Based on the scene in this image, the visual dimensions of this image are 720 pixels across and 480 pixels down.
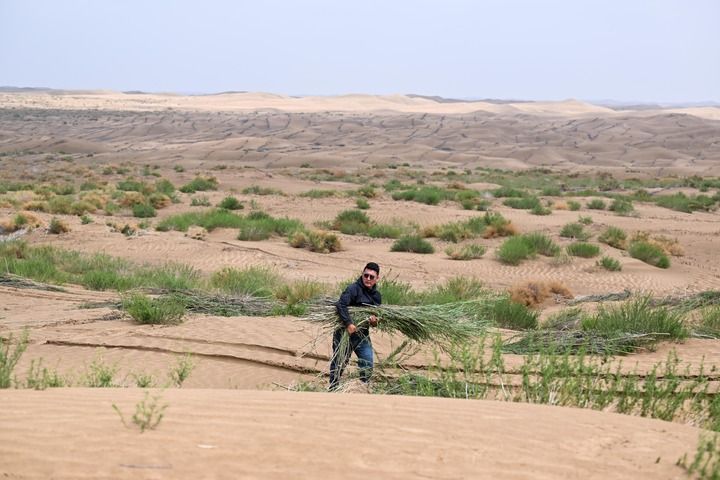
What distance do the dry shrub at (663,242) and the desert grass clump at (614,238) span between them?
255 mm

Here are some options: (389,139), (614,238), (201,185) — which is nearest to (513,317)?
(614,238)

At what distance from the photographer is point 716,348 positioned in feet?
34.4

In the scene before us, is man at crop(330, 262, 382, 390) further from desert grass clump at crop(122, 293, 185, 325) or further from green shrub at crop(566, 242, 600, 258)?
green shrub at crop(566, 242, 600, 258)

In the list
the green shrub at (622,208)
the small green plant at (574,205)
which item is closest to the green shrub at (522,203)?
the small green plant at (574,205)

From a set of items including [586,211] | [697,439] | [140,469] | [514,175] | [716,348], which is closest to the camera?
[140,469]

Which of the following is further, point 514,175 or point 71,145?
point 71,145

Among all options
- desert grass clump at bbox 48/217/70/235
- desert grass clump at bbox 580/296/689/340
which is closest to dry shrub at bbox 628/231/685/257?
desert grass clump at bbox 580/296/689/340

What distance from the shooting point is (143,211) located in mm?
27266

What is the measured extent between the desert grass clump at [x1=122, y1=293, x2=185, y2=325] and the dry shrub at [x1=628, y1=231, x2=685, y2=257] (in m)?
13.9

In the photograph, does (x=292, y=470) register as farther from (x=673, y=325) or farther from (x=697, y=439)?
(x=673, y=325)

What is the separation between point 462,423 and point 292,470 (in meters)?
1.30

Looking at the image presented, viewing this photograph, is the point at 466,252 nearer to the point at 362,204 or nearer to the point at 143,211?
the point at 362,204

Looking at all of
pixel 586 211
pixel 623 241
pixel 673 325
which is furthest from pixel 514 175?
pixel 673 325

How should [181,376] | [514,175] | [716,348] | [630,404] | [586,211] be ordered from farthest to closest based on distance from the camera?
[514,175]
[586,211]
[716,348]
[181,376]
[630,404]
